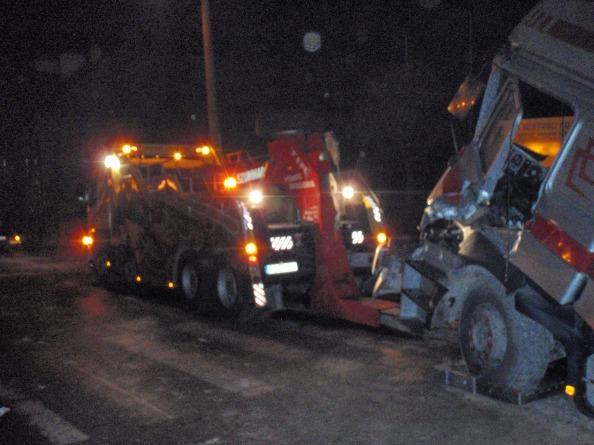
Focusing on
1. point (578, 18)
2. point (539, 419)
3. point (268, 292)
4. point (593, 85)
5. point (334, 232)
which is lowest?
point (539, 419)

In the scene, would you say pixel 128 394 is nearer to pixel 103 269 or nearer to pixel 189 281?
pixel 189 281

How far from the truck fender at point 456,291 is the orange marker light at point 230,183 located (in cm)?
586

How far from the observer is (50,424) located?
5.68 m

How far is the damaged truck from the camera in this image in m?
4.95

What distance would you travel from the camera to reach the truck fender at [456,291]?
6.08m

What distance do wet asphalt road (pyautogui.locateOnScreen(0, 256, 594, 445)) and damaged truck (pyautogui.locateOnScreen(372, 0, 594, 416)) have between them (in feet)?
1.68

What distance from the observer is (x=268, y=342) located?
331 inches

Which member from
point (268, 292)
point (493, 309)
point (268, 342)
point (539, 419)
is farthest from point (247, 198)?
point (539, 419)

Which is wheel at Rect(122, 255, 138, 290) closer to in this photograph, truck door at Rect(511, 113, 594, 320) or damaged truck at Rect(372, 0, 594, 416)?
damaged truck at Rect(372, 0, 594, 416)

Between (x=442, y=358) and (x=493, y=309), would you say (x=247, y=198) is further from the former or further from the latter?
(x=493, y=309)

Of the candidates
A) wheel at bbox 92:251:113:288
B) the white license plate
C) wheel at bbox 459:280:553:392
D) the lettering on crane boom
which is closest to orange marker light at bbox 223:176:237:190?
the lettering on crane boom

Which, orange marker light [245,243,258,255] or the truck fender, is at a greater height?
orange marker light [245,243,258,255]

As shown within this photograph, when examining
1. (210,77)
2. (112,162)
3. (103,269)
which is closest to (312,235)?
(112,162)

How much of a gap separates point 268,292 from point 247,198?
1611mm
